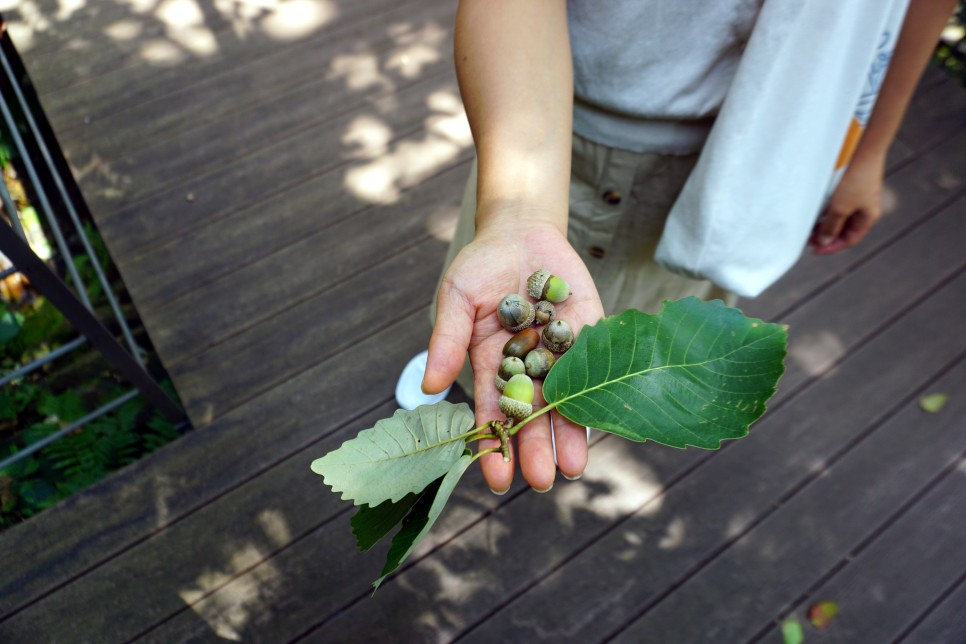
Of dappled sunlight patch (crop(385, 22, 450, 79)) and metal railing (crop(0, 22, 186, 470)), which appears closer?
metal railing (crop(0, 22, 186, 470))

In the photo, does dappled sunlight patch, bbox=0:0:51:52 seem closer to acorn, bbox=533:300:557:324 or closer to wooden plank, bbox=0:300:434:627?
wooden plank, bbox=0:300:434:627

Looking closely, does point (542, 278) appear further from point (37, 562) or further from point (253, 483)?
point (37, 562)

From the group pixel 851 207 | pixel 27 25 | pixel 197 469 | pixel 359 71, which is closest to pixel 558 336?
pixel 851 207

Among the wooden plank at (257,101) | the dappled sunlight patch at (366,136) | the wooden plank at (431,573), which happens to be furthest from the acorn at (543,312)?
the wooden plank at (257,101)

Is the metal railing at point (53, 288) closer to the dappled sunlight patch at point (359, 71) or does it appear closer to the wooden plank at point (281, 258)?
the wooden plank at point (281, 258)

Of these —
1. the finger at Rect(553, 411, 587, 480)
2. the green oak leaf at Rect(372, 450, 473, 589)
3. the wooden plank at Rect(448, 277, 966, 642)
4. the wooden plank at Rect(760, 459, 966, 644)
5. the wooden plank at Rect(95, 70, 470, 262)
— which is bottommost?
the wooden plank at Rect(760, 459, 966, 644)

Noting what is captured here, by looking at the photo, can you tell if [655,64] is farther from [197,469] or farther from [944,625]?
[944,625]

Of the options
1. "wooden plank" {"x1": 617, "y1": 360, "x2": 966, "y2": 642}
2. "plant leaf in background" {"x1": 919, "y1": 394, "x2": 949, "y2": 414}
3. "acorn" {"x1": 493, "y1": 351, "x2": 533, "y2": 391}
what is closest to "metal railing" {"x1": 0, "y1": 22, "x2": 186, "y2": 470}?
"acorn" {"x1": 493, "y1": 351, "x2": 533, "y2": 391}

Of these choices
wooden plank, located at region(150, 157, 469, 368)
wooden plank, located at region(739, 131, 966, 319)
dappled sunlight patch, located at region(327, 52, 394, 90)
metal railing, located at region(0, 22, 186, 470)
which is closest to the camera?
metal railing, located at region(0, 22, 186, 470)
